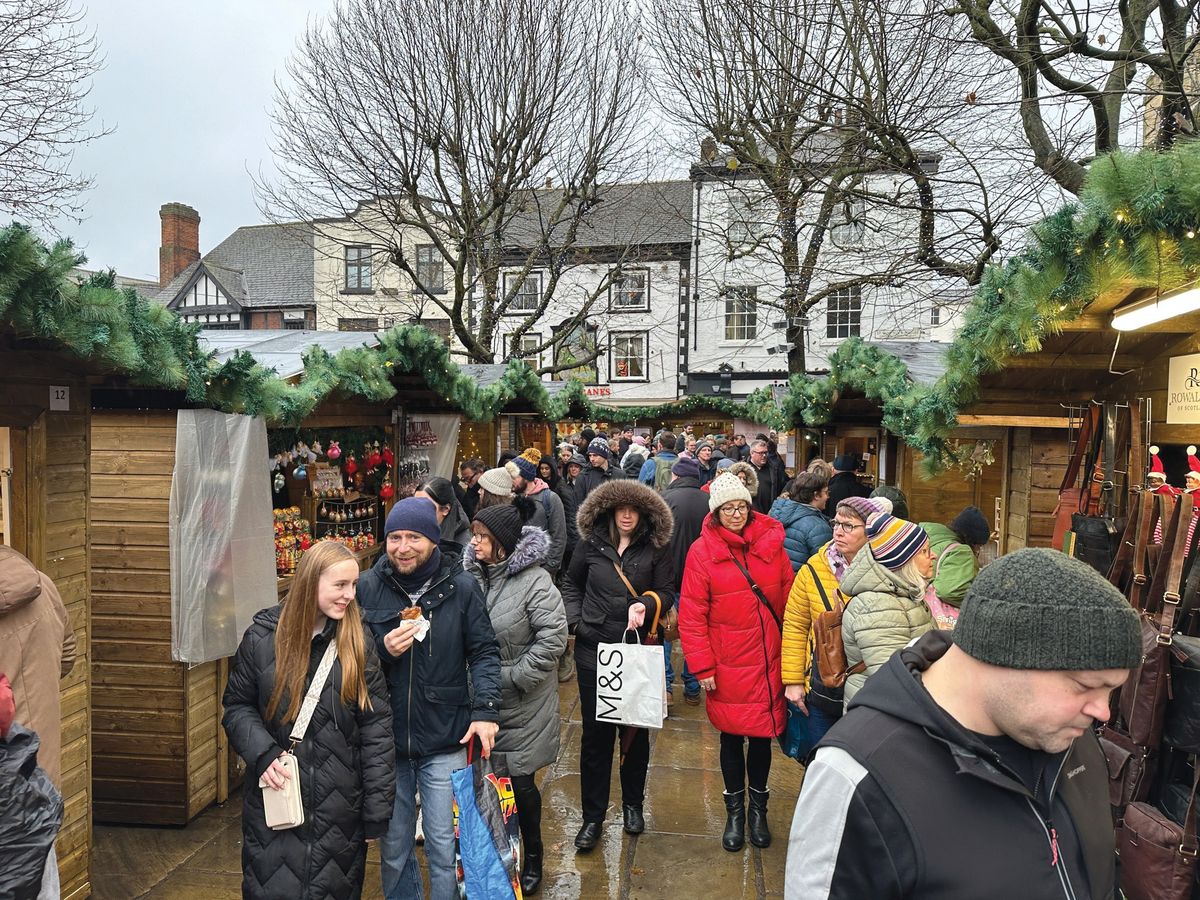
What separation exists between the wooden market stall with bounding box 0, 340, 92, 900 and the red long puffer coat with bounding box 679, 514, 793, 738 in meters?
3.15

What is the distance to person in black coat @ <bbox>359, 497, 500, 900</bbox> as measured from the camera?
3.21 meters

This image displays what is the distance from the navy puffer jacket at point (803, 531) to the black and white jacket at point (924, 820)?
416cm

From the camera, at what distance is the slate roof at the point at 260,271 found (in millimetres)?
29672

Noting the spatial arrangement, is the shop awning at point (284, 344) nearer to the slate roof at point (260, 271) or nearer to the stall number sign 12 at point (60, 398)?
the stall number sign 12 at point (60, 398)

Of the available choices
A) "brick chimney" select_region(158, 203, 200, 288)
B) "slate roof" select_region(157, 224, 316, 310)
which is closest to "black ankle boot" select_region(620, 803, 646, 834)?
"slate roof" select_region(157, 224, 316, 310)

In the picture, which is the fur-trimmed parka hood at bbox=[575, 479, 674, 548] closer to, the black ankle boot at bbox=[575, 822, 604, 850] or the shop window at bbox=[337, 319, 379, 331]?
the black ankle boot at bbox=[575, 822, 604, 850]

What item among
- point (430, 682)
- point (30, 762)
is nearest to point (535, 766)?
point (430, 682)

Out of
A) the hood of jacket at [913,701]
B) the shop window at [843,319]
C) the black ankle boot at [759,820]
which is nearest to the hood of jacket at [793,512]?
the black ankle boot at [759,820]

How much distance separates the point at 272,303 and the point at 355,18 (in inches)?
766

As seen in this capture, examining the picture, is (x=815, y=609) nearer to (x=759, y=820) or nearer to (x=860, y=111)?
(x=759, y=820)

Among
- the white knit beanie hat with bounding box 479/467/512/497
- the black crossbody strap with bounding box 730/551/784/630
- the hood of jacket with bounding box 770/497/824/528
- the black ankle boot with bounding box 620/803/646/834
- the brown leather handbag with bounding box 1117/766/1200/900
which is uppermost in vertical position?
the white knit beanie hat with bounding box 479/467/512/497

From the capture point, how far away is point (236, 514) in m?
4.82

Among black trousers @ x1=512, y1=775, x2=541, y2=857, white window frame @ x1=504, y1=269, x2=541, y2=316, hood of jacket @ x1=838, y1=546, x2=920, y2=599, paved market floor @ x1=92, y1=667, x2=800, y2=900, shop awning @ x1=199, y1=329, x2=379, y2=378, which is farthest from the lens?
white window frame @ x1=504, y1=269, x2=541, y2=316

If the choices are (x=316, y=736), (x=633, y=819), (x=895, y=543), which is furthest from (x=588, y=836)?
(x=895, y=543)
